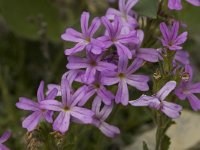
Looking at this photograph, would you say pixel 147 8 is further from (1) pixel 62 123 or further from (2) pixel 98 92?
(1) pixel 62 123

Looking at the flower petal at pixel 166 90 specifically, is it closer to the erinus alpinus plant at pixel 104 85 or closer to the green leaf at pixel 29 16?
the erinus alpinus plant at pixel 104 85

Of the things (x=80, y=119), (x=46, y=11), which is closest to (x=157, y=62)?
(x=80, y=119)

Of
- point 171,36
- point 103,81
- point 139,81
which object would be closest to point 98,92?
point 103,81

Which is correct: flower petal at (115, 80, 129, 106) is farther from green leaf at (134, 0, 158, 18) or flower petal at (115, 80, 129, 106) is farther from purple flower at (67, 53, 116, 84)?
green leaf at (134, 0, 158, 18)


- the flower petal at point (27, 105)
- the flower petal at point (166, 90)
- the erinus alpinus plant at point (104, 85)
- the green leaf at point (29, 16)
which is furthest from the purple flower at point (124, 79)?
the green leaf at point (29, 16)

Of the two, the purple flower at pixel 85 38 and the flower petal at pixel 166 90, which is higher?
the purple flower at pixel 85 38

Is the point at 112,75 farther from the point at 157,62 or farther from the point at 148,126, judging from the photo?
the point at 148,126
